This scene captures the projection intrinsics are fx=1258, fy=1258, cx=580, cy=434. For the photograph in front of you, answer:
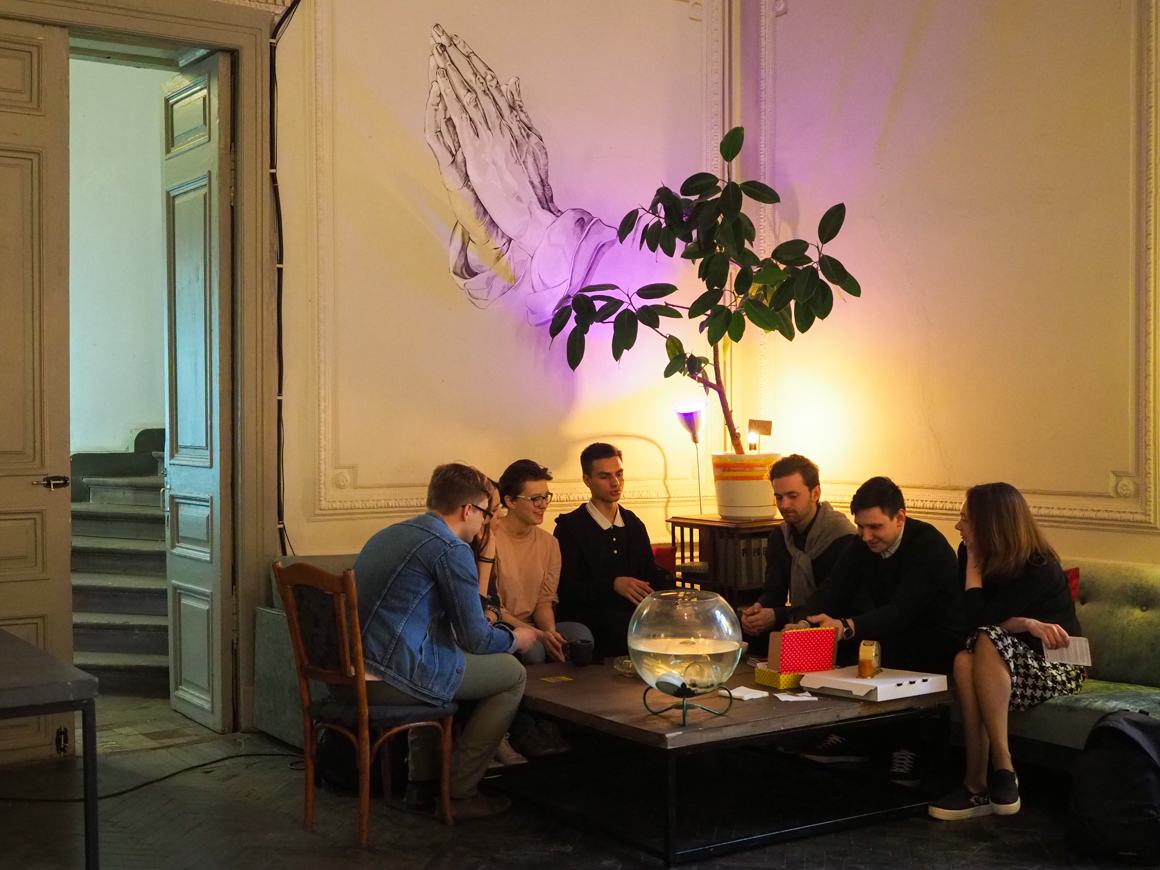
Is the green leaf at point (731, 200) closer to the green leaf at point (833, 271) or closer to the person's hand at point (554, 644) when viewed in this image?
the green leaf at point (833, 271)

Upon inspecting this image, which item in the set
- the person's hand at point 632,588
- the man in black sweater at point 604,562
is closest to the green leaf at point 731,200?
the man in black sweater at point 604,562

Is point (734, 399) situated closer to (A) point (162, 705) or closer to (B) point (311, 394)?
(B) point (311, 394)

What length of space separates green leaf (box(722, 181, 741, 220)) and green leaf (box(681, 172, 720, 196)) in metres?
0.12

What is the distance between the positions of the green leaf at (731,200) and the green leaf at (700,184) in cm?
12

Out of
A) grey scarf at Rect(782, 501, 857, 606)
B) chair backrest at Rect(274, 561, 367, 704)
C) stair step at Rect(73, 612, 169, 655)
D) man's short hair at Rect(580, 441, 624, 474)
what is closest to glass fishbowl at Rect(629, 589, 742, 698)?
chair backrest at Rect(274, 561, 367, 704)

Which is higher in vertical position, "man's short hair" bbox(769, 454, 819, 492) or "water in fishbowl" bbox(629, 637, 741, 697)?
"man's short hair" bbox(769, 454, 819, 492)

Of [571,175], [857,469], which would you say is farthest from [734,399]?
[571,175]

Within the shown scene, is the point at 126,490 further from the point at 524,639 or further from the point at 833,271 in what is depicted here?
the point at 833,271

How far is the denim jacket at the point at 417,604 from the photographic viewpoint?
155 inches

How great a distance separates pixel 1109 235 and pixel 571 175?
8.55 ft

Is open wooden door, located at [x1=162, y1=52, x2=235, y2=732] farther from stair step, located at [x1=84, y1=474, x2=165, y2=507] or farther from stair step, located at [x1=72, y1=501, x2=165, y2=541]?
stair step, located at [x1=84, y1=474, x2=165, y2=507]

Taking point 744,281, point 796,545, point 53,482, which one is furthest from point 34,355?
point 796,545

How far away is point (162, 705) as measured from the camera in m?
6.07

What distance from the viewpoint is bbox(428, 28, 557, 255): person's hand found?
19.8 feet
